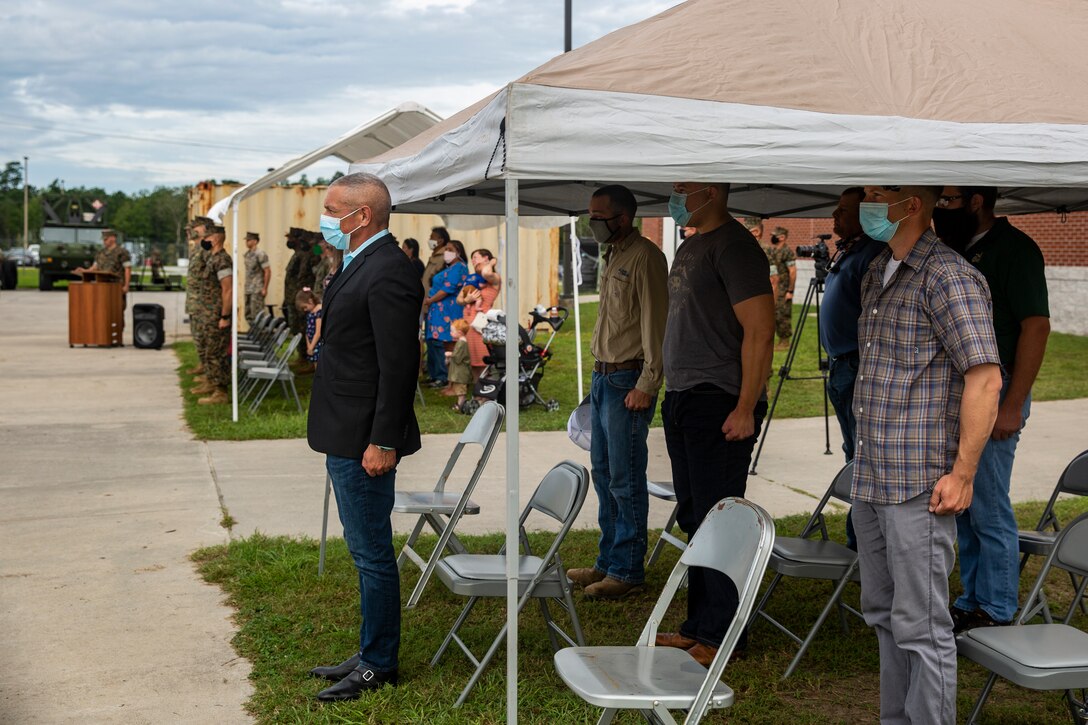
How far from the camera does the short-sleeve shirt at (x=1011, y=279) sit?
14.3 feet

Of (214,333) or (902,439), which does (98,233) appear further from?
(902,439)

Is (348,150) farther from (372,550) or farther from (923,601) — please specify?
(923,601)

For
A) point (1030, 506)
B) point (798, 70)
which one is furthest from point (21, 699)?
point (1030, 506)

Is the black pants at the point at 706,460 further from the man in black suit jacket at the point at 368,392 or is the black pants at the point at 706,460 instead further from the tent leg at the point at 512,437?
the man in black suit jacket at the point at 368,392

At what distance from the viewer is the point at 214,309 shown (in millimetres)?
11742

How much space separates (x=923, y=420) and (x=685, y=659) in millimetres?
1065

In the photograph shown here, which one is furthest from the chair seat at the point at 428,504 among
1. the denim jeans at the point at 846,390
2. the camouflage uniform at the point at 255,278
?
the camouflage uniform at the point at 255,278

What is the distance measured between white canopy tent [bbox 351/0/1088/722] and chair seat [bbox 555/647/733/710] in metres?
0.37

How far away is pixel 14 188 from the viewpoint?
384ft

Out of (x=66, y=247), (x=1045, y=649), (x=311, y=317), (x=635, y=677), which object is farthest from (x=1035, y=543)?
(x=66, y=247)

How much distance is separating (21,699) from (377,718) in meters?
→ 1.43

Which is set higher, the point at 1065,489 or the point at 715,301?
the point at 715,301

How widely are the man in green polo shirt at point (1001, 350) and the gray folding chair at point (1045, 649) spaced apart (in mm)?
695

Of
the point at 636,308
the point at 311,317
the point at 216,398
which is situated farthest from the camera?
the point at 311,317
